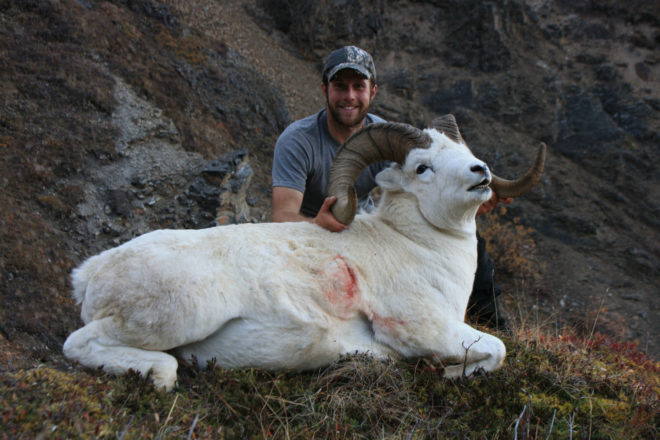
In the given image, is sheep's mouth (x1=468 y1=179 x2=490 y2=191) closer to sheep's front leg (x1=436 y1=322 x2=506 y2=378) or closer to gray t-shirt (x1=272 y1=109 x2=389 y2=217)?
sheep's front leg (x1=436 y1=322 x2=506 y2=378)

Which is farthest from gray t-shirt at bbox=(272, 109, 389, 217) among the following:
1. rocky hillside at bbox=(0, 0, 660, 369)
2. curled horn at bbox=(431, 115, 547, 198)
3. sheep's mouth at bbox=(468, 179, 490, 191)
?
rocky hillside at bbox=(0, 0, 660, 369)

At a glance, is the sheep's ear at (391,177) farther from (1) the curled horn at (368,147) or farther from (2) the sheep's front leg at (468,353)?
(2) the sheep's front leg at (468,353)

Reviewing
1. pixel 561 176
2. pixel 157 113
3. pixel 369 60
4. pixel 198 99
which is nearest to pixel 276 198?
pixel 369 60

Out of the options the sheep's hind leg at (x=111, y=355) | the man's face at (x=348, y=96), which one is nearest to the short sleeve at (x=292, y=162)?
the man's face at (x=348, y=96)

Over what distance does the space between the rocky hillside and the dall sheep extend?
1136 mm

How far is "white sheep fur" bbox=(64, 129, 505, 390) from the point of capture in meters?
3.86

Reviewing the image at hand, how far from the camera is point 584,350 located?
5621mm

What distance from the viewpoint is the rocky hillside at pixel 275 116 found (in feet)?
30.6

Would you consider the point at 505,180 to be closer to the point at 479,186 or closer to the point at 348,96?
the point at 479,186

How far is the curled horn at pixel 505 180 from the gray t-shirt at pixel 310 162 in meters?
1.58

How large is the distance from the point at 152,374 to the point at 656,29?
20.8 m

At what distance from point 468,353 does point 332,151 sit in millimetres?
3575

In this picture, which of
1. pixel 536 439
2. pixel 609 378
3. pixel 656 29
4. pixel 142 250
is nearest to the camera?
pixel 536 439

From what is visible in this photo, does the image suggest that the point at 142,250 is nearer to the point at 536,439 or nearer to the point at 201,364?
the point at 201,364
